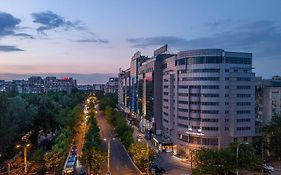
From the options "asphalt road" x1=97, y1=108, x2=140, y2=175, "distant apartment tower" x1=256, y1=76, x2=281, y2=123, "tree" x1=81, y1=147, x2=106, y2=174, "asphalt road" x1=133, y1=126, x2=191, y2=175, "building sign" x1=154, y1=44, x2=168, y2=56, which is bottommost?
"asphalt road" x1=133, y1=126, x2=191, y2=175

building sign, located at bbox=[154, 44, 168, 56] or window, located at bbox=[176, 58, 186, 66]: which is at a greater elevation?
building sign, located at bbox=[154, 44, 168, 56]

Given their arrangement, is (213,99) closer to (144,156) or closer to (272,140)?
(272,140)

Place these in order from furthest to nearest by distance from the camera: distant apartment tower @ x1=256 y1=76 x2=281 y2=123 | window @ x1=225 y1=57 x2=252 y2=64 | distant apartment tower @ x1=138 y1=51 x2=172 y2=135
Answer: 1. distant apartment tower @ x1=138 y1=51 x2=172 y2=135
2. distant apartment tower @ x1=256 y1=76 x2=281 y2=123
3. window @ x1=225 y1=57 x2=252 y2=64

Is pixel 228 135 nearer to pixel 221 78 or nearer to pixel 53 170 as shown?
pixel 221 78

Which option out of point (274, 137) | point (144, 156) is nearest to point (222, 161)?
point (144, 156)

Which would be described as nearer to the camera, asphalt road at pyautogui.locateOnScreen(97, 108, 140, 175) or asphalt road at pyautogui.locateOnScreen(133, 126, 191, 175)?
asphalt road at pyautogui.locateOnScreen(97, 108, 140, 175)

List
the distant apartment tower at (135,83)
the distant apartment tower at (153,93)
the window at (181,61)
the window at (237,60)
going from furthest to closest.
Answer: the distant apartment tower at (135,83) → the distant apartment tower at (153,93) → the window at (181,61) → the window at (237,60)

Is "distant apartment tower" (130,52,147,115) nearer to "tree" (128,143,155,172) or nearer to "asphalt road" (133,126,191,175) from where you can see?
"asphalt road" (133,126,191,175)

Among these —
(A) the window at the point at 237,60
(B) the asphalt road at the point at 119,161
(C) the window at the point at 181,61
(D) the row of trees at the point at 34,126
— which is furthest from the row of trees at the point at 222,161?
(C) the window at the point at 181,61

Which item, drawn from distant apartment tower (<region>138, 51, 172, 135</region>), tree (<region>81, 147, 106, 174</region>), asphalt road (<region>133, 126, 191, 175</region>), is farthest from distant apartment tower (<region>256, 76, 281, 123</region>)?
tree (<region>81, 147, 106, 174</region>)

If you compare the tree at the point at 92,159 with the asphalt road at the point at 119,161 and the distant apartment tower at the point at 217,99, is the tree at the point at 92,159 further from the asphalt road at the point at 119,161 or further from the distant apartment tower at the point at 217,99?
the distant apartment tower at the point at 217,99
